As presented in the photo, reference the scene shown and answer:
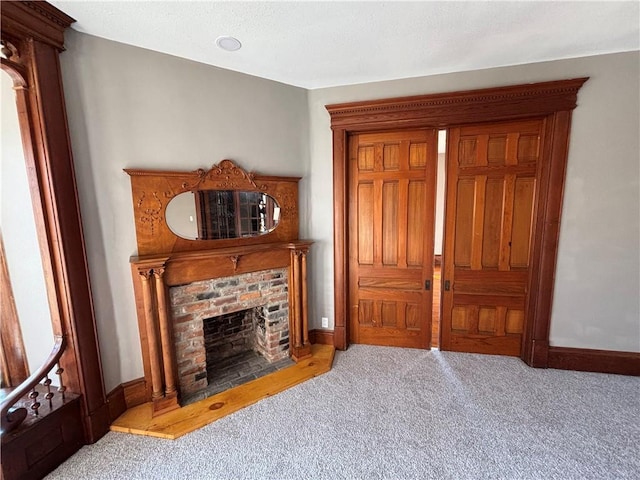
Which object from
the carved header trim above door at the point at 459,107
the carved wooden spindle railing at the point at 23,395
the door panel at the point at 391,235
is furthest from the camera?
the door panel at the point at 391,235

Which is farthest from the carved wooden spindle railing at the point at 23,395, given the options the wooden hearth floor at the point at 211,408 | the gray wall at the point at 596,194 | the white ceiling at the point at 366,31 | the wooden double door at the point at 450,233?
the gray wall at the point at 596,194

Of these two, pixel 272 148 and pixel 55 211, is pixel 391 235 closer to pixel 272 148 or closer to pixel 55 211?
pixel 272 148

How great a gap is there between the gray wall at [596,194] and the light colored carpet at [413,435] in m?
0.50

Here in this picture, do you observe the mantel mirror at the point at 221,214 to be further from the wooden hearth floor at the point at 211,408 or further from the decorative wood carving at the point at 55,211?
the wooden hearth floor at the point at 211,408

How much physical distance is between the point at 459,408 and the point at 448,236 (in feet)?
4.77

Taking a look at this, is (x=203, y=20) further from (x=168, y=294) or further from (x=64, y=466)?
(x=64, y=466)

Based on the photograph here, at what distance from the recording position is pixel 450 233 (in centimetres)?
263

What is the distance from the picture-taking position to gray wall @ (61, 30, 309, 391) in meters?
1.73

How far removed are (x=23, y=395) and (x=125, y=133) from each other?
1654 millimetres

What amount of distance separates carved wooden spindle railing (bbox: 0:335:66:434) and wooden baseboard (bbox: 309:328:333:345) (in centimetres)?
199

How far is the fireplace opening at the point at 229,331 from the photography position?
2.15 meters

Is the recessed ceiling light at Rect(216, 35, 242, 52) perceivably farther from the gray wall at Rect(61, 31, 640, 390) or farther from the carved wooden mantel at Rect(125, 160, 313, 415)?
the carved wooden mantel at Rect(125, 160, 313, 415)

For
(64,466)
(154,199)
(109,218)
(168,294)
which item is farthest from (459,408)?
(109,218)

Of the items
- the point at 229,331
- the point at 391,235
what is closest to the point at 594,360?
the point at 391,235
